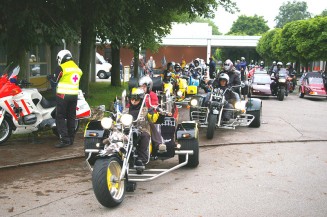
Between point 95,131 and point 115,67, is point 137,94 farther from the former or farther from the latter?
point 115,67

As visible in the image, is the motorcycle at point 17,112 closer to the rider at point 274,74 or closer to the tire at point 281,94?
the tire at point 281,94

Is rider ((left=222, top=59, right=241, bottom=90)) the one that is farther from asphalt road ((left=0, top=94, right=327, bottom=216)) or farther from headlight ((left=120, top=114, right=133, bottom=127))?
headlight ((left=120, top=114, right=133, bottom=127))

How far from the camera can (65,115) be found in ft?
29.4

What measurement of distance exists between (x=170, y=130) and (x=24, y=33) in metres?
5.44

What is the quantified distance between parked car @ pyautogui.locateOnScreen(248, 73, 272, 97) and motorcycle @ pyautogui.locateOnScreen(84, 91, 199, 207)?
1471 centimetres

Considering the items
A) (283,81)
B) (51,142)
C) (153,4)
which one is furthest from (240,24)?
(51,142)

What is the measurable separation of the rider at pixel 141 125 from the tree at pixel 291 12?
128692 millimetres

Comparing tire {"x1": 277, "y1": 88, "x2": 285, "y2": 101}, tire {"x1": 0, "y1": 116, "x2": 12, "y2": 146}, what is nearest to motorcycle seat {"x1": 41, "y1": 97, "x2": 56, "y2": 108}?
tire {"x1": 0, "y1": 116, "x2": 12, "y2": 146}

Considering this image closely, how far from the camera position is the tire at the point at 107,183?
5.09 metres

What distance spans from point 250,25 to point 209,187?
3765 inches

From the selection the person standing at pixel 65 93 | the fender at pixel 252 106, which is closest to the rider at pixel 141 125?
the person standing at pixel 65 93

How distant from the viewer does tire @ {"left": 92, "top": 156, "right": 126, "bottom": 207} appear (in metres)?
5.09

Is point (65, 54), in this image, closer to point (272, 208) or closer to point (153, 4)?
point (272, 208)

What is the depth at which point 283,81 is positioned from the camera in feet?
71.7
